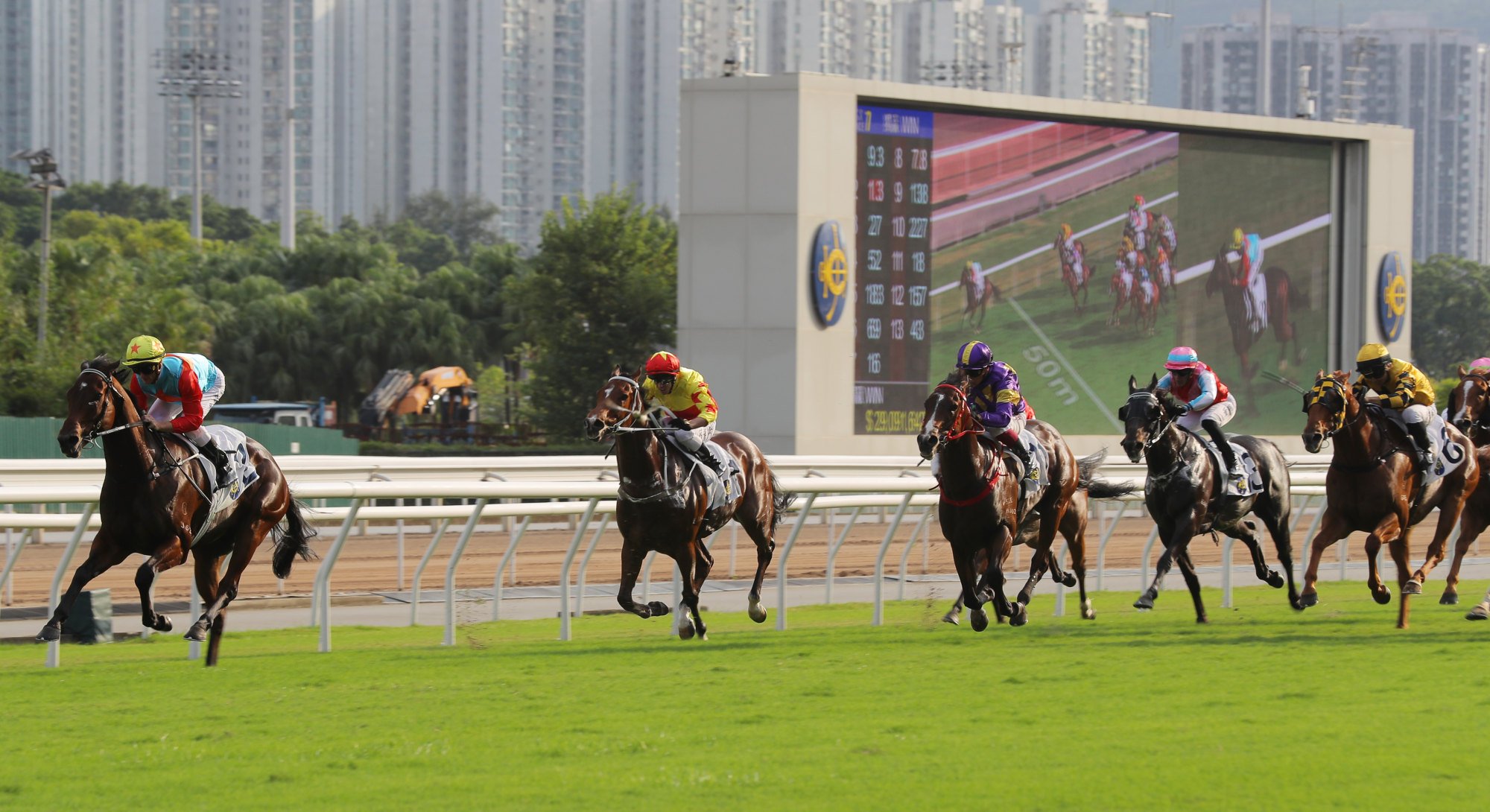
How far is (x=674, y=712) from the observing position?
5.89 m

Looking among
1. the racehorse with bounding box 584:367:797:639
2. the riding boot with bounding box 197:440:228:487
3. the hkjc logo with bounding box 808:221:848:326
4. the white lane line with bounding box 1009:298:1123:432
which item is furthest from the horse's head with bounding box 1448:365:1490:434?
the white lane line with bounding box 1009:298:1123:432

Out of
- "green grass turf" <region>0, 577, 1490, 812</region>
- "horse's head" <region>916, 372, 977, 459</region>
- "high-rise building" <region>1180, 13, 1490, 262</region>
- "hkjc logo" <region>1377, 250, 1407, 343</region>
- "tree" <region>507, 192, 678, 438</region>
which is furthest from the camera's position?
"high-rise building" <region>1180, 13, 1490, 262</region>

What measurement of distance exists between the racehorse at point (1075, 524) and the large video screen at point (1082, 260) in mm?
9588

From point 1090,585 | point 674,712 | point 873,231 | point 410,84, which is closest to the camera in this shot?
point 674,712

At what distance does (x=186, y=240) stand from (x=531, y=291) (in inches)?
1211

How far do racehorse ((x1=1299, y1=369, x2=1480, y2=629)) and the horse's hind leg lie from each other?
343 cm

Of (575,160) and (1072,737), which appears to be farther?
(575,160)

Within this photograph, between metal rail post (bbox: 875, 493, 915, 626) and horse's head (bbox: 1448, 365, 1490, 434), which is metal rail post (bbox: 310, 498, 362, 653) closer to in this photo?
metal rail post (bbox: 875, 493, 915, 626)

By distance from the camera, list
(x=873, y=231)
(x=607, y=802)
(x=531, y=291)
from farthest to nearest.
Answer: (x=531, y=291) → (x=873, y=231) → (x=607, y=802)

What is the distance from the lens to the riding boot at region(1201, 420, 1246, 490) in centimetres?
952

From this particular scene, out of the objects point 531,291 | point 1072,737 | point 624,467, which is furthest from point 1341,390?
point 531,291

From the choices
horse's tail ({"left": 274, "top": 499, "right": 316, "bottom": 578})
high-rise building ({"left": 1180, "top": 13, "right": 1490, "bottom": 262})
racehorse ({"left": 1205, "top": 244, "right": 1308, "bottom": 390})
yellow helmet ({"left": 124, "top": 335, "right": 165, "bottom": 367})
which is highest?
high-rise building ({"left": 1180, "top": 13, "right": 1490, "bottom": 262})

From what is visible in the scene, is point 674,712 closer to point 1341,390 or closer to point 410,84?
point 1341,390

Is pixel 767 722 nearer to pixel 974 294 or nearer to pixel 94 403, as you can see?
pixel 94 403
